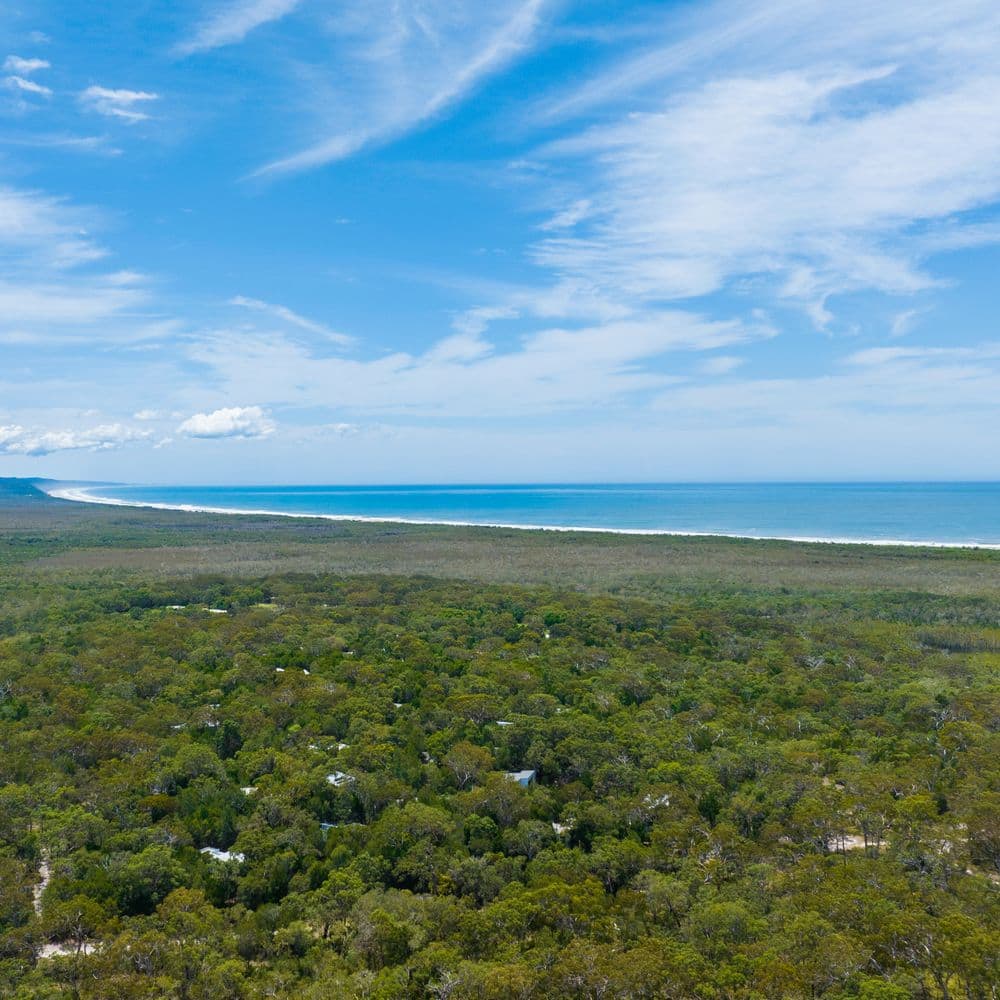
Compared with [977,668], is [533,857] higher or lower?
lower

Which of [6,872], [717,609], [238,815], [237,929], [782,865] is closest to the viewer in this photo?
[237,929]

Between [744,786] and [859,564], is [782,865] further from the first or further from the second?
[859,564]

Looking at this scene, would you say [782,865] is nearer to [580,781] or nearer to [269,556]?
[580,781]

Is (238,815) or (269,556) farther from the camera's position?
(269,556)

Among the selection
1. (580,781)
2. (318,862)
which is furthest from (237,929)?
(580,781)

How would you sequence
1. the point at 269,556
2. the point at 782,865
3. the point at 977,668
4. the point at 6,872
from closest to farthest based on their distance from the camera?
the point at 6,872 → the point at 782,865 → the point at 977,668 → the point at 269,556

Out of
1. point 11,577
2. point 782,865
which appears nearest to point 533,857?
point 782,865
